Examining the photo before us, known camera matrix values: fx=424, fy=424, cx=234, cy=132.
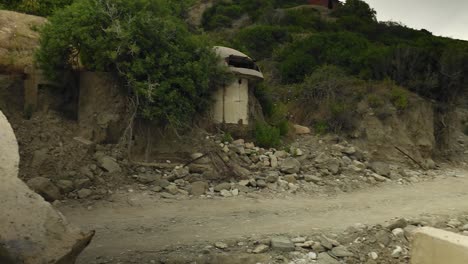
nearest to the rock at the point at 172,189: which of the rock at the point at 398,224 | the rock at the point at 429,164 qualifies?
the rock at the point at 398,224

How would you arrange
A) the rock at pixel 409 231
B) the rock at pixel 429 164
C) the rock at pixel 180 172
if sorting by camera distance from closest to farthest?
1. the rock at pixel 409 231
2. the rock at pixel 180 172
3. the rock at pixel 429 164

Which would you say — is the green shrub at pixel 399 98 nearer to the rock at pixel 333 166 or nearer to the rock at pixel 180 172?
the rock at pixel 333 166

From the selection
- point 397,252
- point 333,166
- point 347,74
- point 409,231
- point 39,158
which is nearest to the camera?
point 397,252

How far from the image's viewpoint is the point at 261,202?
9.11 metres

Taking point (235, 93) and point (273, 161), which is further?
point (235, 93)

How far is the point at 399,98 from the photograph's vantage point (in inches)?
628

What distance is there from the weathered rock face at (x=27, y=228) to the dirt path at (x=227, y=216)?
1561 millimetres

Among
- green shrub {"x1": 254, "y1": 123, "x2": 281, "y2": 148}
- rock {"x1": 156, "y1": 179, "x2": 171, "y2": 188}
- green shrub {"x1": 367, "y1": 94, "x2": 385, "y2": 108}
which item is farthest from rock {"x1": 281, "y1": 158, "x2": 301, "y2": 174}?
green shrub {"x1": 367, "y1": 94, "x2": 385, "y2": 108}

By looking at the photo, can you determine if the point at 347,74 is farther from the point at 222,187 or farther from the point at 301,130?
the point at 222,187

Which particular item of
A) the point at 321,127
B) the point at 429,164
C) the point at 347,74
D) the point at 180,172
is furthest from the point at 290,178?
the point at 347,74

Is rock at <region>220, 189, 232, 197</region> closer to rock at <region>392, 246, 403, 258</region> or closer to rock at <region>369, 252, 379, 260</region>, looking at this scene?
rock at <region>369, 252, 379, 260</region>

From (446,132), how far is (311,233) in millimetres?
12734

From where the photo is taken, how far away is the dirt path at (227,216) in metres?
6.54

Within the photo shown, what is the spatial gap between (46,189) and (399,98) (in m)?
12.8
